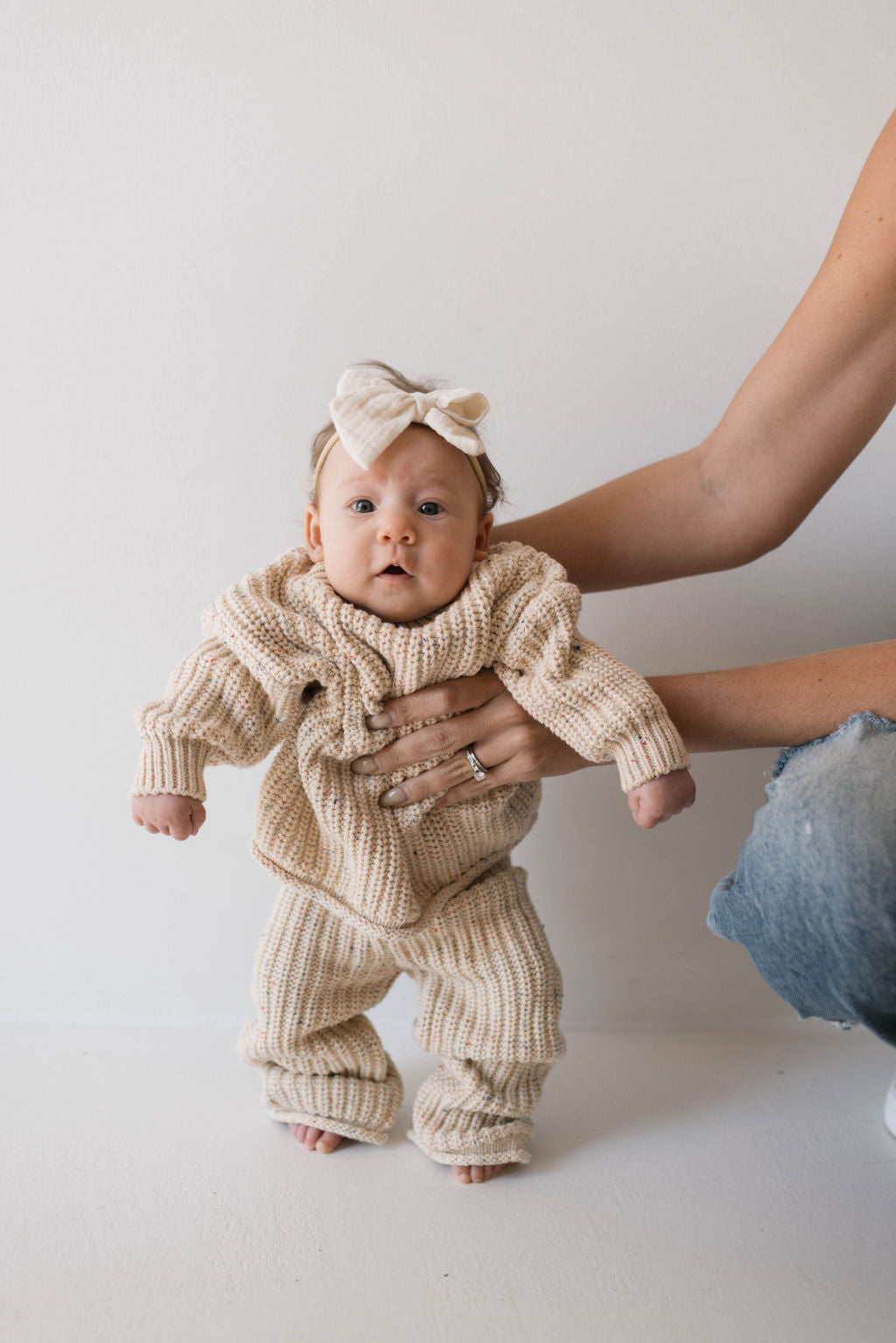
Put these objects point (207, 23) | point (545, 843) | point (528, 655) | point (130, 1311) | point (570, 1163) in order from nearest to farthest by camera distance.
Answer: point (130, 1311), point (528, 655), point (570, 1163), point (207, 23), point (545, 843)

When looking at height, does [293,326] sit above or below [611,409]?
above

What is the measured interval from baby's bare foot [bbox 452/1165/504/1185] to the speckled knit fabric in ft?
0.05

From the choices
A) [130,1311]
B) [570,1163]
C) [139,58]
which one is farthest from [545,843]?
[139,58]

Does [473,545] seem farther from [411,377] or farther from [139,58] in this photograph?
[139,58]

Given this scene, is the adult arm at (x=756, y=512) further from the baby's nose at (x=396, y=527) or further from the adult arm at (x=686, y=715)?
the baby's nose at (x=396, y=527)

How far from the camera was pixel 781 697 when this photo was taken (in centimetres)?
100

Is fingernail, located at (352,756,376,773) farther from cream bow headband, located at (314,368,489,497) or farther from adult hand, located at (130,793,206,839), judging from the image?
cream bow headband, located at (314,368,489,497)

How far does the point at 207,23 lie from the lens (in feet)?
3.91

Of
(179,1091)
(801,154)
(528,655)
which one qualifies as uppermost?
(801,154)

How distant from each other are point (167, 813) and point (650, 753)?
1.39 ft

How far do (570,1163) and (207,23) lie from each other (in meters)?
1.32

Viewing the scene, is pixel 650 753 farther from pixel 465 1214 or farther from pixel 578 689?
Result: pixel 465 1214

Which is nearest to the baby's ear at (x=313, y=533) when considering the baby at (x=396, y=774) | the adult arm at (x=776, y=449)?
the baby at (x=396, y=774)

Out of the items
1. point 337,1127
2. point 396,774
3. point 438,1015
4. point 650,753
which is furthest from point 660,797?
point 337,1127
